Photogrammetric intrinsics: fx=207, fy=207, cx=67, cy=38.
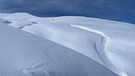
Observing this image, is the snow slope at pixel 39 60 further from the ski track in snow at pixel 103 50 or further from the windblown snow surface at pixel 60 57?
the ski track in snow at pixel 103 50

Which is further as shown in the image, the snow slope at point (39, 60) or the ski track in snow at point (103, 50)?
the ski track in snow at point (103, 50)

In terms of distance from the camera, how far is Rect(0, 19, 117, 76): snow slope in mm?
1564

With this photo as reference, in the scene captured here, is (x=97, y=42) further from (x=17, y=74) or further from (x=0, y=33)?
(x=17, y=74)

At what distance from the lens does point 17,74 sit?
58.6 inches

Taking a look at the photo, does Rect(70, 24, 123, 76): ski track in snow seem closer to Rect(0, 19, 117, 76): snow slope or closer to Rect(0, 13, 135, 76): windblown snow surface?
Rect(0, 13, 135, 76): windblown snow surface

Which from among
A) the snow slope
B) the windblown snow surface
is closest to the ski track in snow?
the windblown snow surface

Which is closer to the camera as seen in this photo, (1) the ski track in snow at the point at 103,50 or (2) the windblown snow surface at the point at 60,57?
(2) the windblown snow surface at the point at 60,57

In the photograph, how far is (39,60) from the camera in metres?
1.69

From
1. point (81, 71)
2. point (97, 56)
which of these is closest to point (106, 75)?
point (81, 71)

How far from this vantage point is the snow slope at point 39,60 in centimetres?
156

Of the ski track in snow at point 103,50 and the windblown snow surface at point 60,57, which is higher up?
the windblown snow surface at point 60,57

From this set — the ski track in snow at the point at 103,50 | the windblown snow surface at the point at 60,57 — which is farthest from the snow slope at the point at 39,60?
the ski track in snow at the point at 103,50

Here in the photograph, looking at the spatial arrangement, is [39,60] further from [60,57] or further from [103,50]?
[103,50]

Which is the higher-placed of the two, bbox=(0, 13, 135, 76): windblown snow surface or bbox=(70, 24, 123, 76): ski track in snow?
bbox=(0, 13, 135, 76): windblown snow surface
